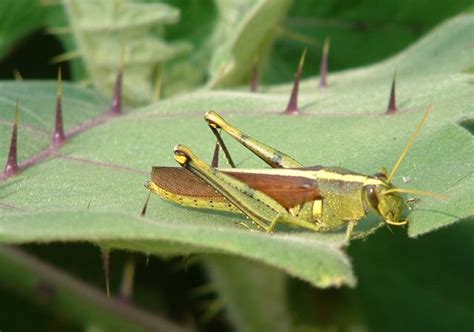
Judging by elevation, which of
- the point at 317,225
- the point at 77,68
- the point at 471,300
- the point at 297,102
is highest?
the point at 297,102

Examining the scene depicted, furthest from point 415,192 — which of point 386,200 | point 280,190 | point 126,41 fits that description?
point 126,41

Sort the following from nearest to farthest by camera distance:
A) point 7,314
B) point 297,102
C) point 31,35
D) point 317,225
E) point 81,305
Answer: point 317,225 → point 297,102 → point 81,305 → point 7,314 → point 31,35

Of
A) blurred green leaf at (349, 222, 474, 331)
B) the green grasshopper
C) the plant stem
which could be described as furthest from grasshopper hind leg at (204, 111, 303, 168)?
blurred green leaf at (349, 222, 474, 331)

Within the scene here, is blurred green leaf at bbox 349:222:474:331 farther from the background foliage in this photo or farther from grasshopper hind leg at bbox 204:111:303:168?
grasshopper hind leg at bbox 204:111:303:168

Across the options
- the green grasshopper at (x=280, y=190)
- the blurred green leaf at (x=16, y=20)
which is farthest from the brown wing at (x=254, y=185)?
the blurred green leaf at (x=16, y=20)

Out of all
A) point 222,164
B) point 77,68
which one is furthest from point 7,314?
point 222,164

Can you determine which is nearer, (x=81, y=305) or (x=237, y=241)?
(x=237, y=241)

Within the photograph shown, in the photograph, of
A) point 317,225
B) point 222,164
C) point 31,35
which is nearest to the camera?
point 317,225

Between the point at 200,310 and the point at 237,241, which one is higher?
the point at 237,241

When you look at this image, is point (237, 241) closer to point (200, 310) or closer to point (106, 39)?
point (106, 39)
